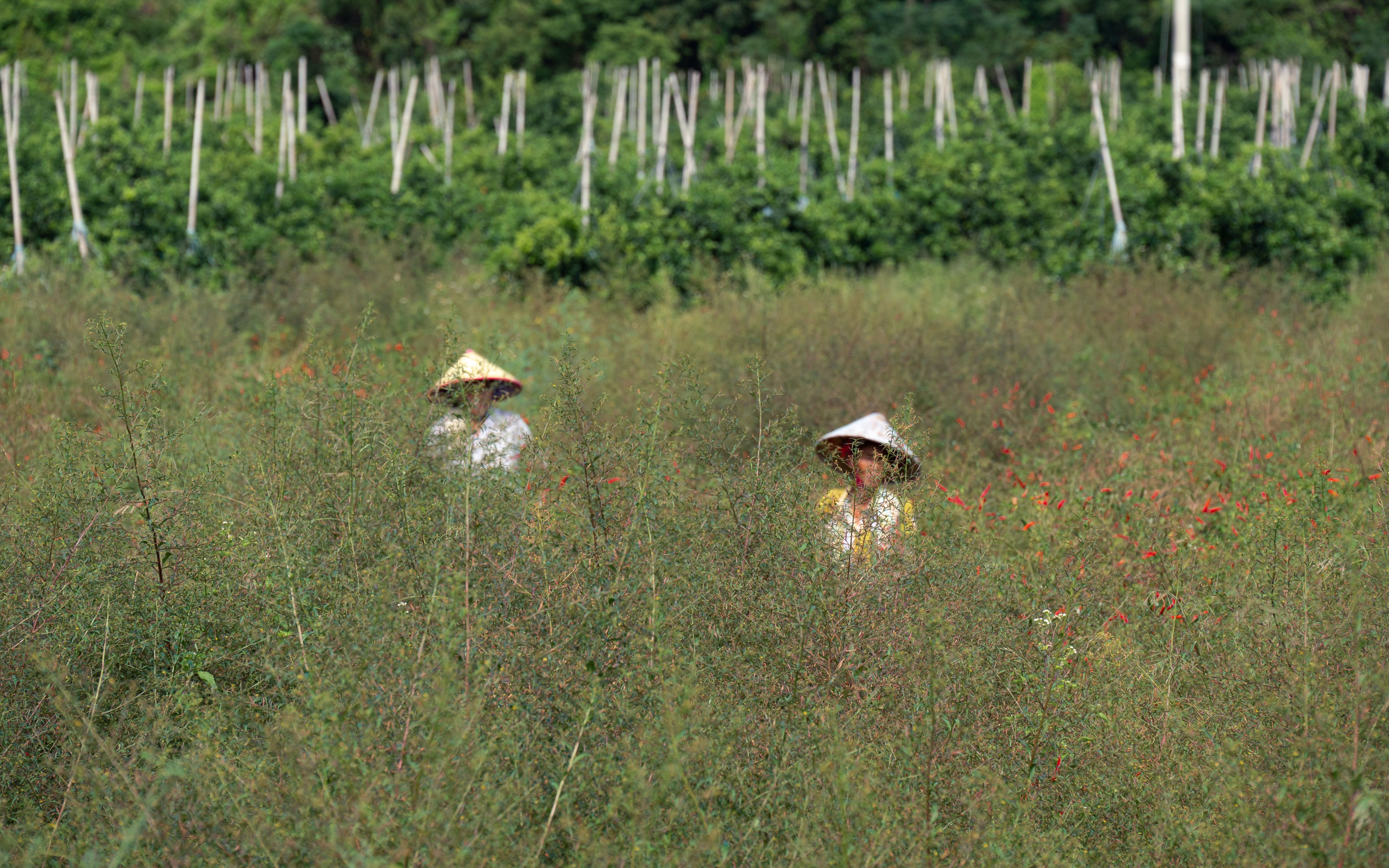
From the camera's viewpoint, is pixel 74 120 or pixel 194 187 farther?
pixel 74 120

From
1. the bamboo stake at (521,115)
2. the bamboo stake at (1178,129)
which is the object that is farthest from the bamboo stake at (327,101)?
the bamboo stake at (1178,129)

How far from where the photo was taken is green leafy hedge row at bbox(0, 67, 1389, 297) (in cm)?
1073

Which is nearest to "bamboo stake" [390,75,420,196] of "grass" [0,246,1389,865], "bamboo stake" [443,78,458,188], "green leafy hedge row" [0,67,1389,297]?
"green leafy hedge row" [0,67,1389,297]

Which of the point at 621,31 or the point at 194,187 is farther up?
the point at 194,187

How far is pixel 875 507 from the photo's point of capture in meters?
3.93

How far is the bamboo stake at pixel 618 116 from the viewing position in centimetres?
1432

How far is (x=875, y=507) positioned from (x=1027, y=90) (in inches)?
657

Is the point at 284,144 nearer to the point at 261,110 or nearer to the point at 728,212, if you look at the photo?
the point at 261,110

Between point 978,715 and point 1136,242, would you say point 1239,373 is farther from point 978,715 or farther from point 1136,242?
point 978,715

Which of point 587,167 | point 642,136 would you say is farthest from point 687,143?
point 642,136

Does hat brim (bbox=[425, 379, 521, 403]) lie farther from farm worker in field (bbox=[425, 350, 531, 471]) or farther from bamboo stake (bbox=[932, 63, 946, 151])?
bamboo stake (bbox=[932, 63, 946, 151])

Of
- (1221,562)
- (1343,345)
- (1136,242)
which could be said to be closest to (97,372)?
(1221,562)

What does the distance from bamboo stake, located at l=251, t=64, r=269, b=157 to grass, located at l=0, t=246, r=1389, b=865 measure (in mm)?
9771

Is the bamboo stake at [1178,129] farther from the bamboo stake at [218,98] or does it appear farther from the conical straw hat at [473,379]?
the bamboo stake at [218,98]
